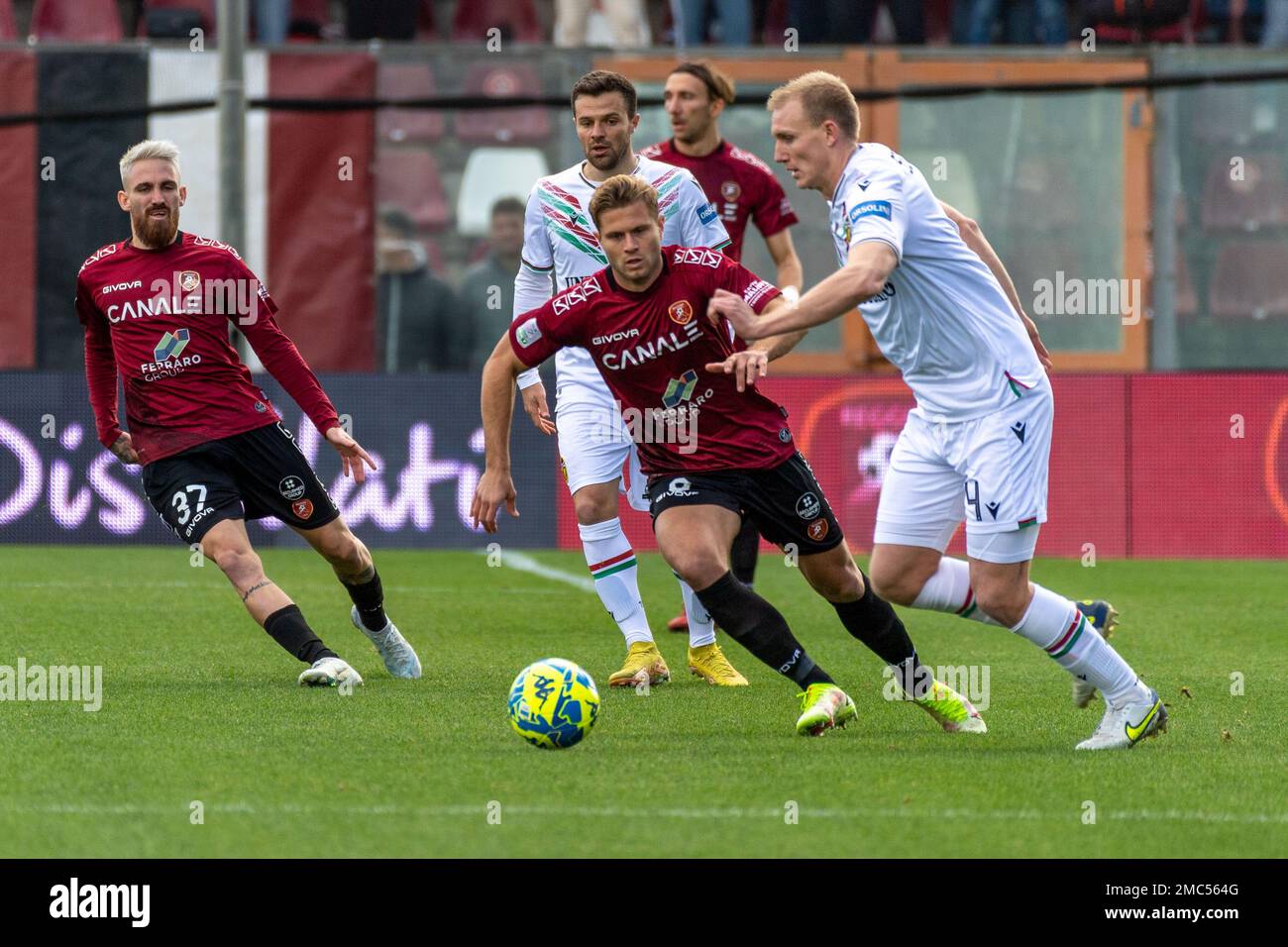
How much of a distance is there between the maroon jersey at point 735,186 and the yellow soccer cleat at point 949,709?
9.73ft

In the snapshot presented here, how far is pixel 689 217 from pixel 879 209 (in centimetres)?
198

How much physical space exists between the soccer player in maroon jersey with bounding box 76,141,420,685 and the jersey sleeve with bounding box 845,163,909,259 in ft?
7.98

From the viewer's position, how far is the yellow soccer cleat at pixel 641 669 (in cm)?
769

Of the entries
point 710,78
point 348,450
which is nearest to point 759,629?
point 348,450

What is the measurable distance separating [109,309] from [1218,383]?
332 inches

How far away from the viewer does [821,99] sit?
20.2 ft

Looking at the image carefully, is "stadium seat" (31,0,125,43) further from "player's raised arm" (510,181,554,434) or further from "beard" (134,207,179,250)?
"player's raised arm" (510,181,554,434)

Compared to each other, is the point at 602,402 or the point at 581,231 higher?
the point at 581,231

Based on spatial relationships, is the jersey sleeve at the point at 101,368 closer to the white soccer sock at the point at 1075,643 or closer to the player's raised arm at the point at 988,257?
the player's raised arm at the point at 988,257

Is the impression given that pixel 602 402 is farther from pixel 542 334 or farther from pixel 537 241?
pixel 542 334

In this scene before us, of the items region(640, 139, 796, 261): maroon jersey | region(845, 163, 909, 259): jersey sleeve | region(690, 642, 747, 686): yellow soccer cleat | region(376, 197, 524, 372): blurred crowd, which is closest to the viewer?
region(845, 163, 909, 259): jersey sleeve

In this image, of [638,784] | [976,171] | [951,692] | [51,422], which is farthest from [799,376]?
[638,784]

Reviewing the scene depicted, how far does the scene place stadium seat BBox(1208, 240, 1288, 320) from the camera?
50.4ft

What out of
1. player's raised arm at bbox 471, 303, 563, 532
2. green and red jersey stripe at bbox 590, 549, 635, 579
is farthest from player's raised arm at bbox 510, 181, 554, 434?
player's raised arm at bbox 471, 303, 563, 532
